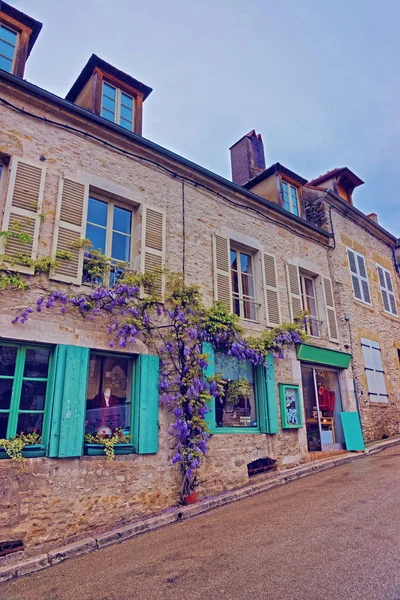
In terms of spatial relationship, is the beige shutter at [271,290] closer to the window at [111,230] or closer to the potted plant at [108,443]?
the window at [111,230]

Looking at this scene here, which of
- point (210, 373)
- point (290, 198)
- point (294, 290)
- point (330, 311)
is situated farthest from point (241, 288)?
point (290, 198)

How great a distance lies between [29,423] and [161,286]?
2725 millimetres

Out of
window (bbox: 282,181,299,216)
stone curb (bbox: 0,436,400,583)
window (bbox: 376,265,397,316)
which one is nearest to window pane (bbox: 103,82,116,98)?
window (bbox: 282,181,299,216)

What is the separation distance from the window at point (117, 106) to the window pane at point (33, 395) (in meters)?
4.72

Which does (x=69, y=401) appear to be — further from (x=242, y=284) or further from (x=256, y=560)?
(x=242, y=284)

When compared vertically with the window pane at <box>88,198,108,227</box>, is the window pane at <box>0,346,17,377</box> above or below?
below

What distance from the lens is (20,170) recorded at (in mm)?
5598

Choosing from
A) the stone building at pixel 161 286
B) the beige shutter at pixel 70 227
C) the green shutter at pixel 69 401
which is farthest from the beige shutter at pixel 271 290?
the green shutter at pixel 69 401

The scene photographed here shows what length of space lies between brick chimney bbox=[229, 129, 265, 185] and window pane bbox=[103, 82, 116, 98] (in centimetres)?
530

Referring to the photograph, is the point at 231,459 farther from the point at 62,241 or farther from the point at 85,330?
the point at 62,241

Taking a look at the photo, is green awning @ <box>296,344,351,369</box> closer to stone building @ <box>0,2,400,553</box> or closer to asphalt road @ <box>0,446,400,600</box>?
stone building @ <box>0,2,400,553</box>

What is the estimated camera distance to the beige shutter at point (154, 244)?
6453 millimetres

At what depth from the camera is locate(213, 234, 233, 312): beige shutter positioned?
7348 mm

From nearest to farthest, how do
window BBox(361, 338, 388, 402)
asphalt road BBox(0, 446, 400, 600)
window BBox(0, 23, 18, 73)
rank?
asphalt road BBox(0, 446, 400, 600) < window BBox(0, 23, 18, 73) < window BBox(361, 338, 388, 402)
